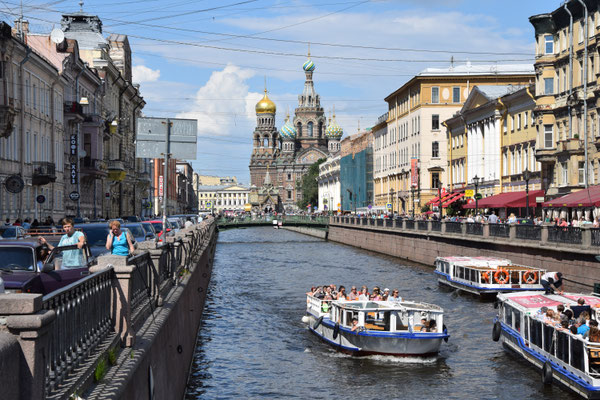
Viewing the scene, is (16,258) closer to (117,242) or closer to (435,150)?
(117,242)

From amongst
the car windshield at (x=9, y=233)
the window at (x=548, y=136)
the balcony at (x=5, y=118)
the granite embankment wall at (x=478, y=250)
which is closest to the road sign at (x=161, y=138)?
the car windshield at (x=9, y=233)

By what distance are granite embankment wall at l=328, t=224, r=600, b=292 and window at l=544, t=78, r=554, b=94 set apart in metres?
10.5


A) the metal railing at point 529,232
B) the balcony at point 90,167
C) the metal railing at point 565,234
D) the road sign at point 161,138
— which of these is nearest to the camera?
the road sign at point 161,138

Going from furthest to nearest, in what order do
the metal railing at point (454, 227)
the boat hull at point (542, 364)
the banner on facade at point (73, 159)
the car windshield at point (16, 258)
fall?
the banner on facade at point (73, 159)
the metal railing at point (454, 227)
the boat hull at point (542, 364)
the car windshield at point (16, 258)

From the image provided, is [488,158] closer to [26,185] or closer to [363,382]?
[26,185]

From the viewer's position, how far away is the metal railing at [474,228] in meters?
47.6

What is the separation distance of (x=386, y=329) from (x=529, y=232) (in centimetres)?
1618

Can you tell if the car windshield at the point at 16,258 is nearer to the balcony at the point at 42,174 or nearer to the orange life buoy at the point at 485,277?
the orange life buoy at the point at 485,277

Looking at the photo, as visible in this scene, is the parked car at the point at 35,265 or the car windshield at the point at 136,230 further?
the car windshield at the point at 136,230

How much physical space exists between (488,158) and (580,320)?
5292cm

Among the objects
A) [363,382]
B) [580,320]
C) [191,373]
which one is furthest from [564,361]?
[191,373]

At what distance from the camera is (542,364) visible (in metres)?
21.8

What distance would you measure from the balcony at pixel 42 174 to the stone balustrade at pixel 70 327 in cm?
3472

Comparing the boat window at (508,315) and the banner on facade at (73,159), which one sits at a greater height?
the banner on facade at (73,159)
